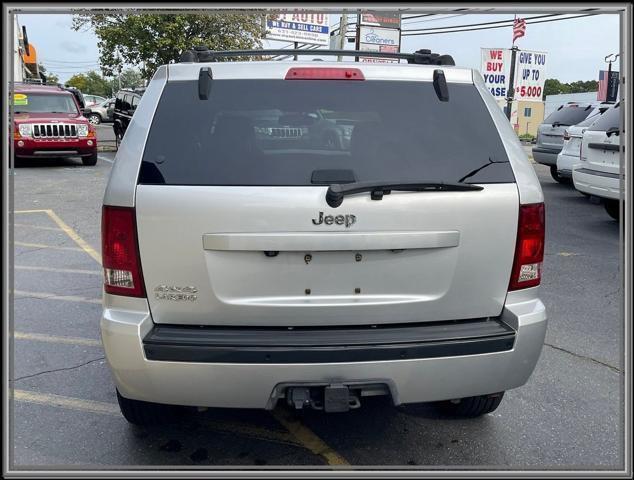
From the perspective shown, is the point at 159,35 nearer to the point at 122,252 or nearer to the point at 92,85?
the point at 122,252

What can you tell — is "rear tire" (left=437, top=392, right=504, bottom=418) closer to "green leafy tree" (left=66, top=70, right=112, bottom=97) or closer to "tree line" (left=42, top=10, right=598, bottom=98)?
"tree line" (left=42, top=10, right=598, bottom=98)

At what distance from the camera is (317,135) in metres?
3.04

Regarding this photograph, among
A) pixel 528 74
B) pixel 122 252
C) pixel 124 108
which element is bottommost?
pixel 122 252

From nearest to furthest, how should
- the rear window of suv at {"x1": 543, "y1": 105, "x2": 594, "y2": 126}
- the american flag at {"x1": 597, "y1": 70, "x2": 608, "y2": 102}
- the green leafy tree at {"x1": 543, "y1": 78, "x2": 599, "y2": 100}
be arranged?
the rear window of suv at {"x1": 543, "y1": 105, "x2": 594, "y2": 126}, the american flag at {"x1": 597, "y1": 70, "x2": 608, "y2": 102}, the green leafy tree at {"x1": 543, "y1": 78, "x2": 599, "y2": 100}

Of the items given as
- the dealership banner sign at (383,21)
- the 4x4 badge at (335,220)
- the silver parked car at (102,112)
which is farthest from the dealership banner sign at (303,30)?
the 4x4 badge at (335,220)

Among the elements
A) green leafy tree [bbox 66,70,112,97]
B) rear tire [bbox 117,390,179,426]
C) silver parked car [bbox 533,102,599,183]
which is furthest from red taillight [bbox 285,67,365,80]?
green leafy tree [bbox 66,70,112,97]

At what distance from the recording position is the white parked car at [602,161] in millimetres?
8477

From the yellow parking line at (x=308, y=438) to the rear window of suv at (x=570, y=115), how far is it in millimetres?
11702

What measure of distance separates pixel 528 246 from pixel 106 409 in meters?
2.56

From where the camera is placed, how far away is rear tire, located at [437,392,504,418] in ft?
11.5

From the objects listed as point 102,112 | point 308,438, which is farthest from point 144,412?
point 102,112

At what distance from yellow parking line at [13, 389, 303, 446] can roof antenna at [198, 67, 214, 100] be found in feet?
5.97

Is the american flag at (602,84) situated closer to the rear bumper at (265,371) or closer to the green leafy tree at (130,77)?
the green leafy tree at (130,77)

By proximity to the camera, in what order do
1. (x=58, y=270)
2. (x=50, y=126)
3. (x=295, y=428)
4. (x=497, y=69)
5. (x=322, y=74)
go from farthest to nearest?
(x=497, y=69)
(x=50, y=126)
(x=58, y=270)
(x=295, y=428)
(x=322, y=74)
